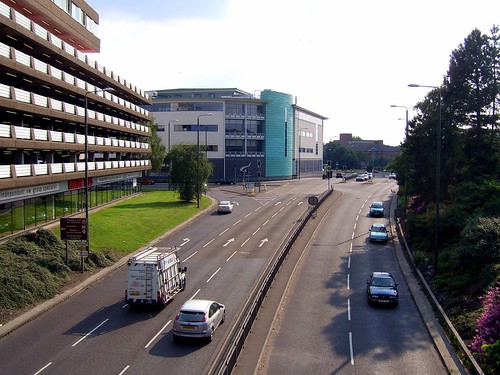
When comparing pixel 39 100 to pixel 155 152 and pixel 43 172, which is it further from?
pixel 155 152

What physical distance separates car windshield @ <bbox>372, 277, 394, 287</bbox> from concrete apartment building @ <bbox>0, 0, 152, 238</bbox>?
59.2ft

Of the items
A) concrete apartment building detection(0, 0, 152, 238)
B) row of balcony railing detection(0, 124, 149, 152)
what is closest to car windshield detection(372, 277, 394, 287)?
concrete apartment building detection(0, 0, 152, 238)

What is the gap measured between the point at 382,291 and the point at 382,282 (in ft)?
→ 3.65

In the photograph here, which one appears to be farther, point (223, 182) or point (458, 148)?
point (223, 182)

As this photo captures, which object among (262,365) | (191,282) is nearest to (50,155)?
(191,282)

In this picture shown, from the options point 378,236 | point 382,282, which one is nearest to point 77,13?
point 378,236

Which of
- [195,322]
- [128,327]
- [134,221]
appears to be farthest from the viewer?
[134,221]

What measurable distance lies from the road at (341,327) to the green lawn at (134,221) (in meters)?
14.0

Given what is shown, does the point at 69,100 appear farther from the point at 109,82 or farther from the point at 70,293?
the point at 70,293

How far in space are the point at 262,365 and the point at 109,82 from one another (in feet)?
145

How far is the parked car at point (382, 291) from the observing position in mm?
26094

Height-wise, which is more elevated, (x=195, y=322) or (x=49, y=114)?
→ (x=49, y=114)

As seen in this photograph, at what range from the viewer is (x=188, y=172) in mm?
63625

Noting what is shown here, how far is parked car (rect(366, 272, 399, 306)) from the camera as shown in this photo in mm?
26094
